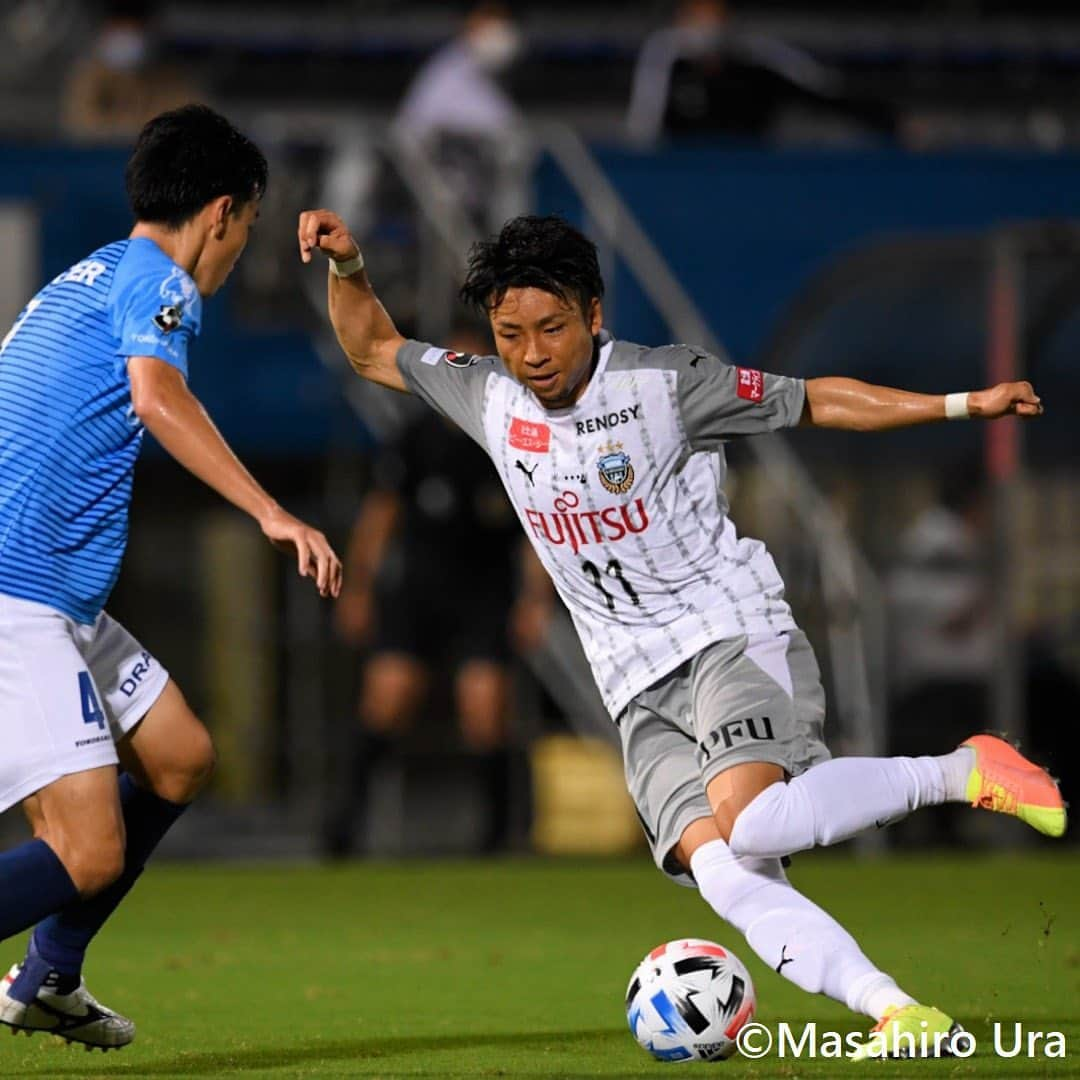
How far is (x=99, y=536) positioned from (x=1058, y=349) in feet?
29.7

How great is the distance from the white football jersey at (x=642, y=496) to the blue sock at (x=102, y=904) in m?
1.13

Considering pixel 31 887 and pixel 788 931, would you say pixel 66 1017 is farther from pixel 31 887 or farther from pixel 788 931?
pixel 788 931

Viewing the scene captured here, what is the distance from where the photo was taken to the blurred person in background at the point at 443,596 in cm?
1194

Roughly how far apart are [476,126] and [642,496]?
838 cm

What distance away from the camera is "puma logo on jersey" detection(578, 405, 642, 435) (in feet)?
19.0

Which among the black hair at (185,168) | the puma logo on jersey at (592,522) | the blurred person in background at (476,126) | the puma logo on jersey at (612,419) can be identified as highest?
the blurred person in background at (476,126)

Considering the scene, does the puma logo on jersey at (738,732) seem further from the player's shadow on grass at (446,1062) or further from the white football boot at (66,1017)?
the white football boot at (66,1017)

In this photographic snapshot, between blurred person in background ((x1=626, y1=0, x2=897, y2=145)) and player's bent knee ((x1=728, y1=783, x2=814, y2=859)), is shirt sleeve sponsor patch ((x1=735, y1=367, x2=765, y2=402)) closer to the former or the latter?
player's bent knee ((x1=728, y1=783, x2=814, y2=859))

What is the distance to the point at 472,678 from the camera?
12.0 metres

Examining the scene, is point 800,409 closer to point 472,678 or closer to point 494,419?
point 494,419

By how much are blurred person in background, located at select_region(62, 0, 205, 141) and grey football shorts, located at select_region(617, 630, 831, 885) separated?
341 inches

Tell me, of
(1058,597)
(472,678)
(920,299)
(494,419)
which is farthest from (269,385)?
(494,419)

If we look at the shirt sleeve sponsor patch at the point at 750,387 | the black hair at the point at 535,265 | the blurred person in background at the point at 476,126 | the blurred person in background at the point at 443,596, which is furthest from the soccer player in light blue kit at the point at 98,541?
the blurred person in background at the point at 476,126

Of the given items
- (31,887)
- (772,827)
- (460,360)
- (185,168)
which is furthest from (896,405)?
(31,887)
